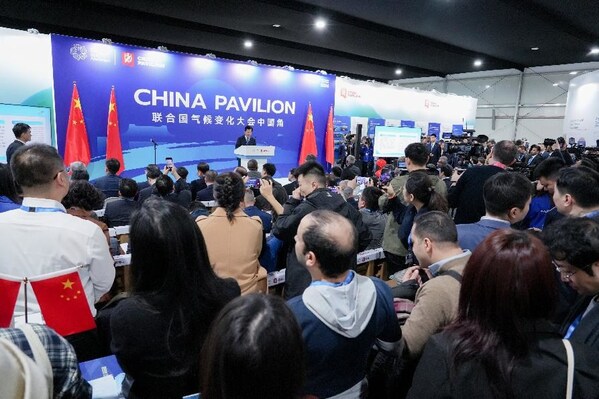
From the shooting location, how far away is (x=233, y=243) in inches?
86.2

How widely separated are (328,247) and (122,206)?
2871 millimetres

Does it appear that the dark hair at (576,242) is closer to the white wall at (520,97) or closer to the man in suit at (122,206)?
the man in suit at (122,206)

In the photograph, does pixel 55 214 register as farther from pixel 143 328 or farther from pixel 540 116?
pixel 540 116

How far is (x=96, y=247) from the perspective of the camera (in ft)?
5.10

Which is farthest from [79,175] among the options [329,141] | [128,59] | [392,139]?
[392,139]

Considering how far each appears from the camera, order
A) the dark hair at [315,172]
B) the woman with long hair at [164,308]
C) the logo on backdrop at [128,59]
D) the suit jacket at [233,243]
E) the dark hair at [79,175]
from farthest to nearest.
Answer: the logo on backdrop at [128,59] → the dark hair at [79,175] → the dark hair at [315,172] → the suit jacket at [233,243] → the woman with long hair at [164,308]

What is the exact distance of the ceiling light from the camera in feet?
28.2

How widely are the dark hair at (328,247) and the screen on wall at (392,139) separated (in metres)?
9.18

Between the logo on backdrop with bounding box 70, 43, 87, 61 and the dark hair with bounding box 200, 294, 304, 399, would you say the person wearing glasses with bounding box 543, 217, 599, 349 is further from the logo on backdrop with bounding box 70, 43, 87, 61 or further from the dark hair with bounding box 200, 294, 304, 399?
the logo on backdrop with bounding box 70, 43, 87, 61

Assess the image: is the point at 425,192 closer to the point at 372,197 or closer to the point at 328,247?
the point at 372,197

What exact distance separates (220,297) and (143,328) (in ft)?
0.79

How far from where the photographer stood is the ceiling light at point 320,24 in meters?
8.59

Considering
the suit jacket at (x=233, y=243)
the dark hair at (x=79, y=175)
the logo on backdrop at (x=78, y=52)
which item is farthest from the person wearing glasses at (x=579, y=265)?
the logo on backdrop at (x=78, y=52)

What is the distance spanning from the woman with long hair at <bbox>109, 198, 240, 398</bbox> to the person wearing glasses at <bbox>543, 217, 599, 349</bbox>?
1085 millimetres
